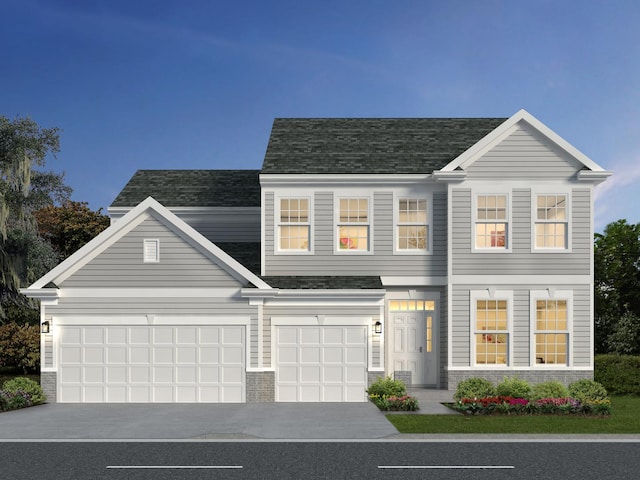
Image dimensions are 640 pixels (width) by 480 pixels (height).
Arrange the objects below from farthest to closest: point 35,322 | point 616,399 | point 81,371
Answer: point 35,322 → point 616,399 → point 81,371

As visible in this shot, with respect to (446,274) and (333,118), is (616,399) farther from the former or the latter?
(333,118)

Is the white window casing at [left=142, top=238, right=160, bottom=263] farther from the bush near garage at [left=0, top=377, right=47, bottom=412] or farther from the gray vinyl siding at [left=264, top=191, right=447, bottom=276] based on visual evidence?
the bush near garage at [left=0, top=377, right=47, bottom=412]

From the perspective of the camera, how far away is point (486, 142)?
22391mm

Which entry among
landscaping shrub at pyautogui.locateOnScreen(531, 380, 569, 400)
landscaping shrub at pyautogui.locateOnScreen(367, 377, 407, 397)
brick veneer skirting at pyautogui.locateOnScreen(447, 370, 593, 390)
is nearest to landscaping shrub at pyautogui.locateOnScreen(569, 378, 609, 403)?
landscaping shrub at pyautogui.locateOnScreen(531, 380, 569, 400)

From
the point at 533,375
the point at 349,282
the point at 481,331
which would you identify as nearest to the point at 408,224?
the point at 349,282

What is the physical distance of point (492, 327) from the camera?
880 inches

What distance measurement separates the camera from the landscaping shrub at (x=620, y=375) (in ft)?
78.0

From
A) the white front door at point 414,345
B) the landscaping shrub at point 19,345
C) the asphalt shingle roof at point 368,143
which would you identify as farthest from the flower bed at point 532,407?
the landscaping shrub at point 19,345

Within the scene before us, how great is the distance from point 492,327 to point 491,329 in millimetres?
71

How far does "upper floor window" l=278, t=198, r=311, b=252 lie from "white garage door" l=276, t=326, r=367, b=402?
3.08 m

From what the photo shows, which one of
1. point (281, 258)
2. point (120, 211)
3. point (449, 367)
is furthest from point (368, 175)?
point (120, 211)
